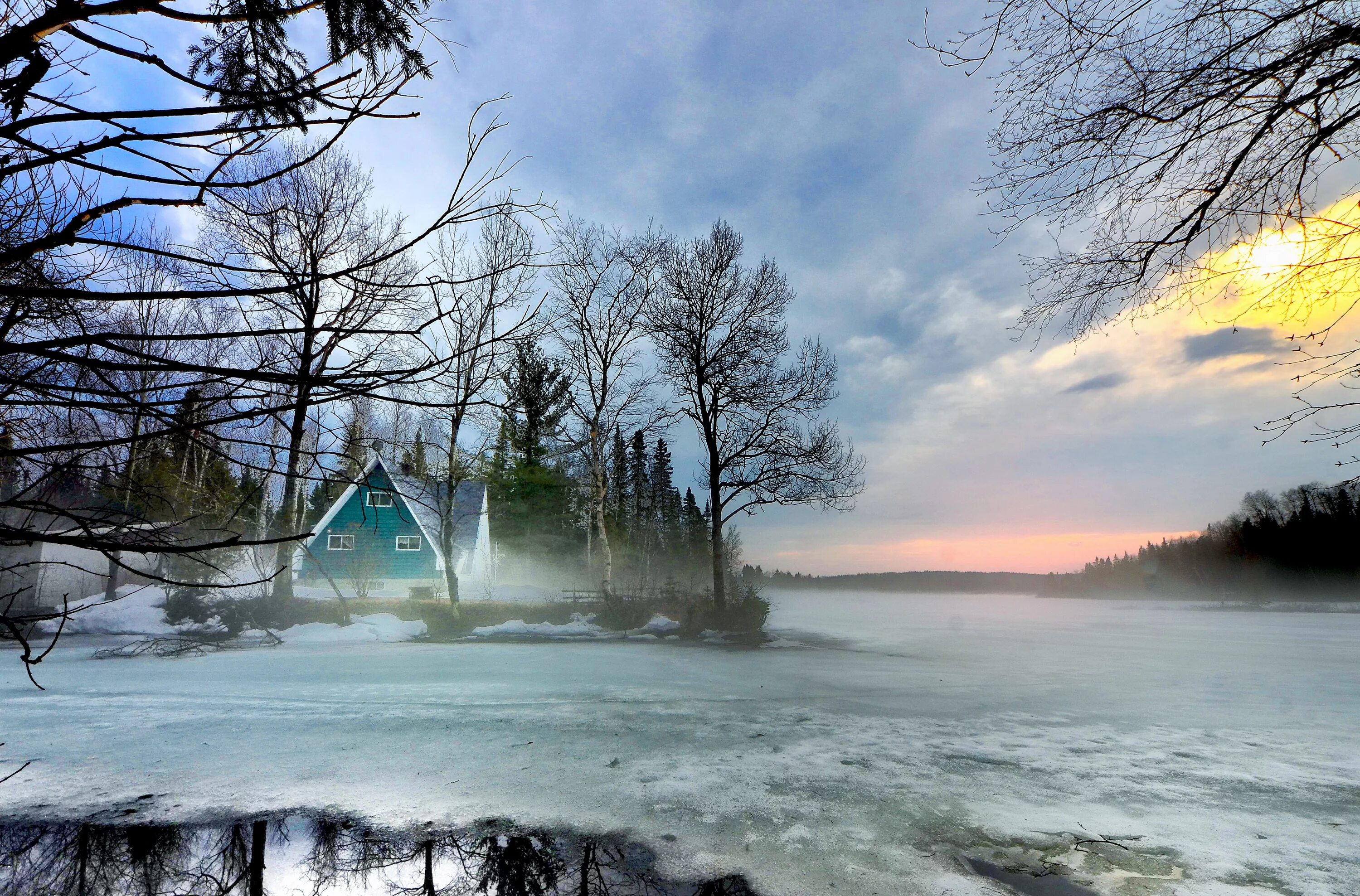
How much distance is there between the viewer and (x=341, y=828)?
155 inches

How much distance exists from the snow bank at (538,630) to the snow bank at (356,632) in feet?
5.36

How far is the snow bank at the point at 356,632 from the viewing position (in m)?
14.6

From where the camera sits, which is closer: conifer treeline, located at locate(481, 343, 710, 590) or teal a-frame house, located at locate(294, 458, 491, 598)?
teal a-frame house, located at locate(294, 458, 491, 598)

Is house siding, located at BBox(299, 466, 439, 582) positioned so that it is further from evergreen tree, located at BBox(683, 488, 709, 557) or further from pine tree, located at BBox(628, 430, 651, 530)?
evergreen tree, located at BBox(683, 488, 709, 557)

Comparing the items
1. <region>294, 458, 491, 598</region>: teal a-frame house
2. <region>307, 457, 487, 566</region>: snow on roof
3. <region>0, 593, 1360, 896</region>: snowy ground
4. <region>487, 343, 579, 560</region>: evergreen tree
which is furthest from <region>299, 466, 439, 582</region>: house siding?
<region>0, 593, 1360, 896</region>: snowy ground

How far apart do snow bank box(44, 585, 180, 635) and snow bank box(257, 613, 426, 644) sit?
6.89ft

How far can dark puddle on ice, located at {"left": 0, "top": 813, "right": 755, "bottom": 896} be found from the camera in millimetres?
3230

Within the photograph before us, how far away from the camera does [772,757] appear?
5.48 meters

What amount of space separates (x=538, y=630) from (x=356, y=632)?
4265mm

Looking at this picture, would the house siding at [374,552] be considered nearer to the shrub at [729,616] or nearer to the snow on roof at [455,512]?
the snow on roof at [455,512]

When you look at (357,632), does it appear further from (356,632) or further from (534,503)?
(534,503)

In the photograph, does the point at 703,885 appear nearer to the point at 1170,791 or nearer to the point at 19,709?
the point at 1170,791

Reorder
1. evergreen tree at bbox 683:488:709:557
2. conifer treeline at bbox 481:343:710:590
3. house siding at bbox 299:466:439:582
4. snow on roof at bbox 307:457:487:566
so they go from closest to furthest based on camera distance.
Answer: house siding at bbox 299:466:439:582, snow on roof at bbox 307:457:487:566, conifer treeline at bbox 481:343:710:590, evergreen tree at bbox 683:488:709:557

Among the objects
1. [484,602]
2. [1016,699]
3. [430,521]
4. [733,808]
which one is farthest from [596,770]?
[430,521]
